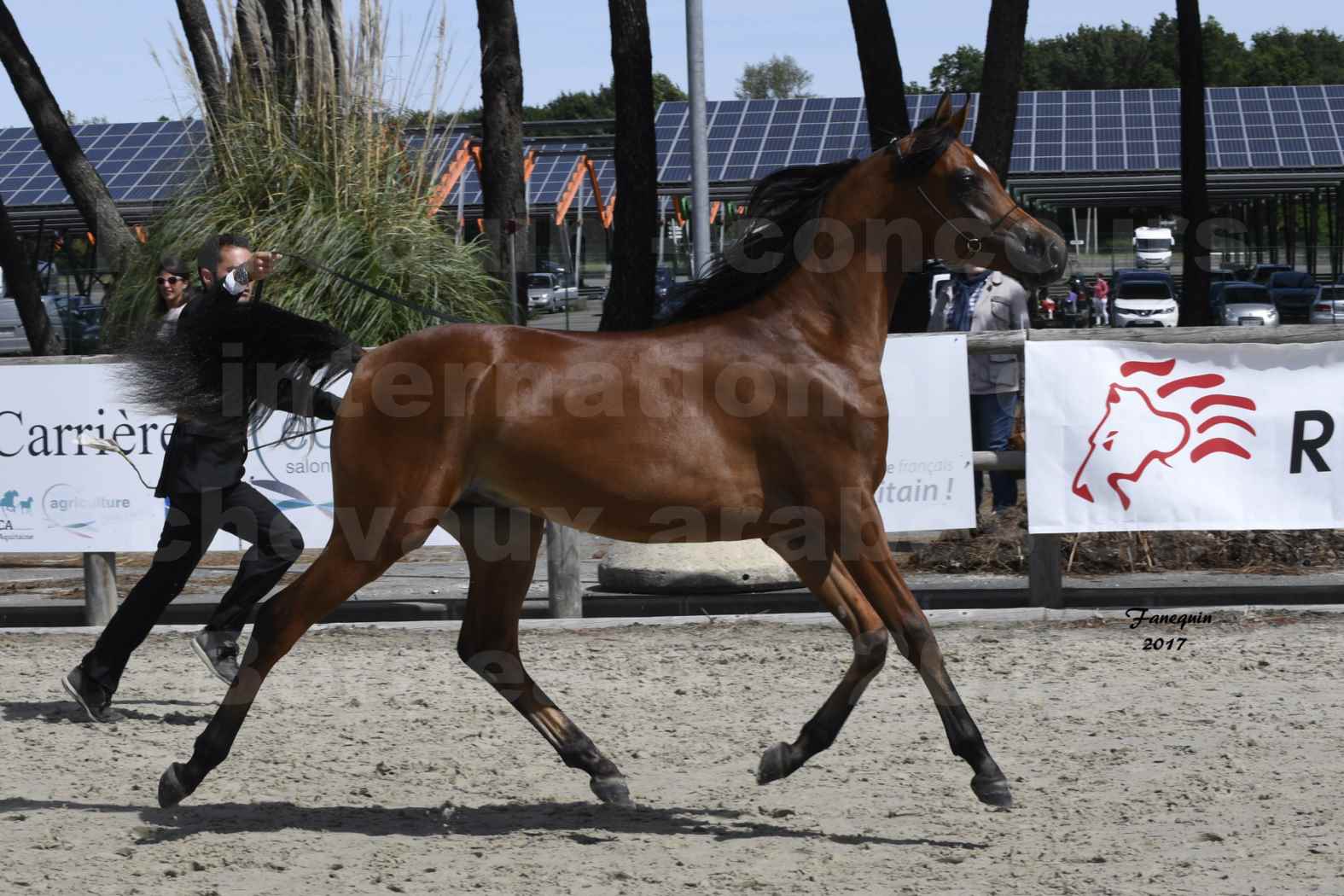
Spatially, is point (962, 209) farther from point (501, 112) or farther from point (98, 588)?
point (501, 112)

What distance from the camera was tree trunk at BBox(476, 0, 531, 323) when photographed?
40.1ft

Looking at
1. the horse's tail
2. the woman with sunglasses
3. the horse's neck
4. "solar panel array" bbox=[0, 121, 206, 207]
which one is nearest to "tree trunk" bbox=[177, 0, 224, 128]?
the woman with sunglasses

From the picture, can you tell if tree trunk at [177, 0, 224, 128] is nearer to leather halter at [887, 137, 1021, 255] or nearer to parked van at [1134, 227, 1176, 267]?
leather halter at [887, 137, 1021, 255]

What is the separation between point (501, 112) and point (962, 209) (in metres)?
Answer: 8.40

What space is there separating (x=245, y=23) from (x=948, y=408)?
4146 mm

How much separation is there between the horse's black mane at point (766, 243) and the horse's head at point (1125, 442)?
2.88m

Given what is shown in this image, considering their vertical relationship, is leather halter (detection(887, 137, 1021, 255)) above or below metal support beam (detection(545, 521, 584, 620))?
above

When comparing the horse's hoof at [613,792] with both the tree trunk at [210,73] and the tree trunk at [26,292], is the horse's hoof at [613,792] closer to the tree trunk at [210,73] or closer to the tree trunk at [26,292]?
the tree trunk at [210,73]

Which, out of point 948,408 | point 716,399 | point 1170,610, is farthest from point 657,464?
point 1170,610

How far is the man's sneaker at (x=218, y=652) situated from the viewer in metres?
5.85

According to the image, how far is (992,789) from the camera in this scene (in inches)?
170

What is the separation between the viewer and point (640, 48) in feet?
44.3

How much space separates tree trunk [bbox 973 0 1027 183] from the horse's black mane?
8.20 metres

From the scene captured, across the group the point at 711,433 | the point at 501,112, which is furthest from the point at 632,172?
the point at 711,433
